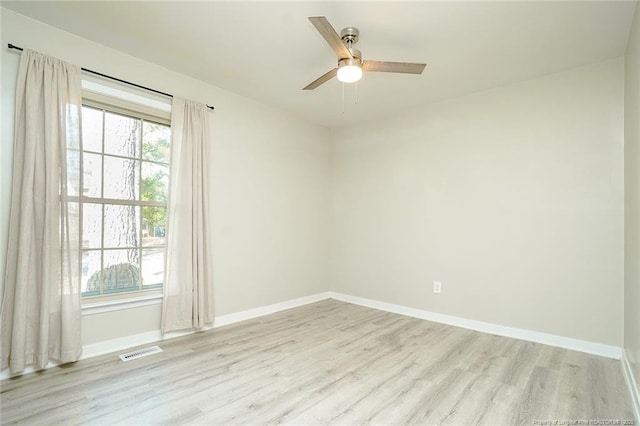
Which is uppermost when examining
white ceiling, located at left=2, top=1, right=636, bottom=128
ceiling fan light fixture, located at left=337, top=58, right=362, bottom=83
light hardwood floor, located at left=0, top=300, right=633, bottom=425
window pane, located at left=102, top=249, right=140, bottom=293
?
white ceiling, located at left=2, top=1, right=636, bottom=128

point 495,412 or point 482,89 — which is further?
point 482,89

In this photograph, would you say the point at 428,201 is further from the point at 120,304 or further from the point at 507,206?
the point at 120,304

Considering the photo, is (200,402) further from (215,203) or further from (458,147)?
(458,147)

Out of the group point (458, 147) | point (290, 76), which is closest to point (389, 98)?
point (458, 147)

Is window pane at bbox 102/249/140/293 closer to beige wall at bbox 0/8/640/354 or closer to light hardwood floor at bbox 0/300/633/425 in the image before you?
beige wall at bbox 0/8/640/354

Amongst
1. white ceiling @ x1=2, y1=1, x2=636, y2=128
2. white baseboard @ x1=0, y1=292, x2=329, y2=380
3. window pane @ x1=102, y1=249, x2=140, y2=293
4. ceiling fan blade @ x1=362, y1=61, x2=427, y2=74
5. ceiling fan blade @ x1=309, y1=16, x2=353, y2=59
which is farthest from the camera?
window pane @ x1=102, y1=249, x2=140, y2=293

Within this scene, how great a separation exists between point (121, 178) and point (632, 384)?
4243mm

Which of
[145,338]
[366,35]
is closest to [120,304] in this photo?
[145,338]

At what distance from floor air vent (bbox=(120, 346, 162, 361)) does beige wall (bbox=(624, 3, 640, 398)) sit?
11.5 ft

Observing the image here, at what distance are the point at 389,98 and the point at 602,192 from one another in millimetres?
2244

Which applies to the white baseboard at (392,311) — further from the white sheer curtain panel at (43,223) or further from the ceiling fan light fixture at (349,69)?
the ceiling fan light fixture at (349,69)

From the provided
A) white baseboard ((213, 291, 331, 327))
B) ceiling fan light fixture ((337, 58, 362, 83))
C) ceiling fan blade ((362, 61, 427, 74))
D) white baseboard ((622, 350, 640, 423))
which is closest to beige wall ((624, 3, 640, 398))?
white baseboard ((622, 350, 640, 423))

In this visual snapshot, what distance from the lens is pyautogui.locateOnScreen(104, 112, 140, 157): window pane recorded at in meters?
2.81

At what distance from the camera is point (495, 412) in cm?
190
